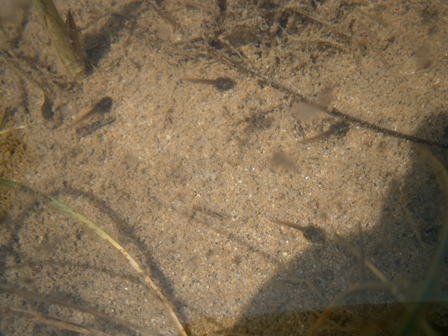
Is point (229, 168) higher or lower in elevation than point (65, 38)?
lower

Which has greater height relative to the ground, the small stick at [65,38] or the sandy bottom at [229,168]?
the small stick at [65,38]

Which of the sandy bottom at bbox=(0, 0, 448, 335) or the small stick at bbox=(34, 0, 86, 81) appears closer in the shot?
the sandy bottom at bbox=(0, 0, 448, 335)

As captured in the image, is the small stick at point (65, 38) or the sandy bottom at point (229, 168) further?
the small stick at point (65, 38)

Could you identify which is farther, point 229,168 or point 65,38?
point 65,38

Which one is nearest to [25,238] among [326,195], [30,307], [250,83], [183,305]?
[30,307]

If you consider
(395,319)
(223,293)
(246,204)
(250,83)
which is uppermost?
(250,83)

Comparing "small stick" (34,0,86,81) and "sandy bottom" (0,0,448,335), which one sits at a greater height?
"small stick" (34,0,86,81)

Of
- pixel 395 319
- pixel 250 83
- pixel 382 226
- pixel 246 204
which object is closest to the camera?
pixel 395 319

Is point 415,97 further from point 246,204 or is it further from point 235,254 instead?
point 235,254
